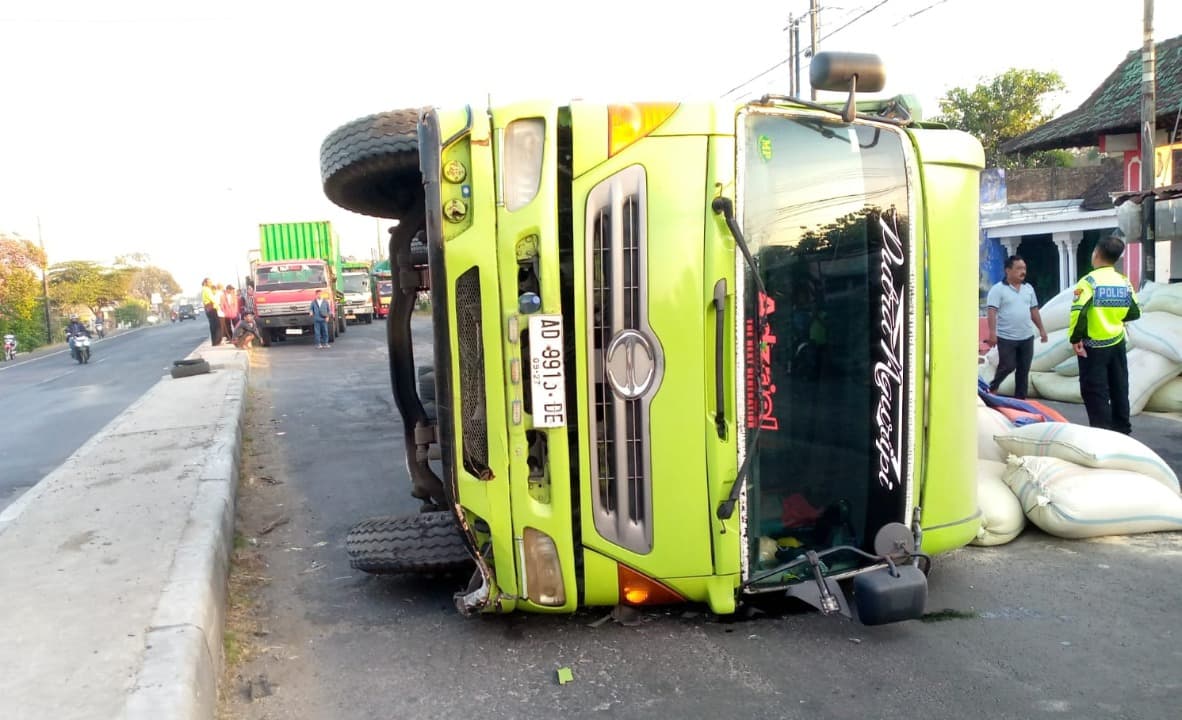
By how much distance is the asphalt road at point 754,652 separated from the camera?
10.2 feet

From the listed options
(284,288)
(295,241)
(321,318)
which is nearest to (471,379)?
(321,318)

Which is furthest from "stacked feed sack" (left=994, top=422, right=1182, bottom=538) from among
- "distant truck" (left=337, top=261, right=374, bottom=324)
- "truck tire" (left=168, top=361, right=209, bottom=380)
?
"distant truck" (left=337, top=261, right=374, bottom=324)

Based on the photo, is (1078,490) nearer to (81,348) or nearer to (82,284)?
(81,348)

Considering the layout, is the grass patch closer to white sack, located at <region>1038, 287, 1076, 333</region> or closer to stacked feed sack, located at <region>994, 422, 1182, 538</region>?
stacked feed sack, located at <region>994, 422, 1182, 538</region>

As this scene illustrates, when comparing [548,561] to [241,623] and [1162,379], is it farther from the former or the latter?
[1162,379]

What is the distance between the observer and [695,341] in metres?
3.28

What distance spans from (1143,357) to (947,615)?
19.2ft

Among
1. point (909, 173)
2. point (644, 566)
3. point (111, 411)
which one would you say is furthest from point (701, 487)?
point (111, 411)

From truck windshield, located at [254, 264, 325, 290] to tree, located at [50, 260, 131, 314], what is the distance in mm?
49682

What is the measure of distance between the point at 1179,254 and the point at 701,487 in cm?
931

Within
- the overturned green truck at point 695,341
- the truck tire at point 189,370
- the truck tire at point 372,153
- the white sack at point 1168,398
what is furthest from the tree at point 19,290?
the overturned green truck at point 695,341

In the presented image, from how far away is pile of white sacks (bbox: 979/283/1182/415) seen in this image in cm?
817

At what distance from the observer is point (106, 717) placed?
8.93 feet

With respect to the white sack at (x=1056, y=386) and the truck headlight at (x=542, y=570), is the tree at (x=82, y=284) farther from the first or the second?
the truck headlight at (x=542, y=570)
